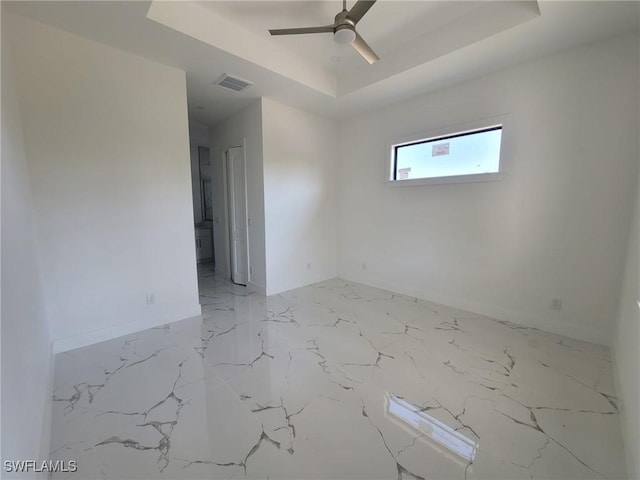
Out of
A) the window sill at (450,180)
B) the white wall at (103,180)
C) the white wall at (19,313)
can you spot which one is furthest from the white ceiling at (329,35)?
the window sill at (450,180)

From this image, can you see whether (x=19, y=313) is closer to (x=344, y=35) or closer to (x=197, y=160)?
(x=344, y=35)

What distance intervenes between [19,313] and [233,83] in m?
2.94

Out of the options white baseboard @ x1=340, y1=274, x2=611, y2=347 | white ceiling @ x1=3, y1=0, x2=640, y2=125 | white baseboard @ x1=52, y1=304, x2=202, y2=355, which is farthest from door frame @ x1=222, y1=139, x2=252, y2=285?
white baseboard @ x1=340, y1=274, x2=611, y2=347

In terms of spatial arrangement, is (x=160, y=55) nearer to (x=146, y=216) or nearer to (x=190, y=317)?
(x=146, y=216)

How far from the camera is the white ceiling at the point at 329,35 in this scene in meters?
2.09

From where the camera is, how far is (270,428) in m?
1.58

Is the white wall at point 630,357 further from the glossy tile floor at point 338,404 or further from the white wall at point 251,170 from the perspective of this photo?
the white wall at point 251,170

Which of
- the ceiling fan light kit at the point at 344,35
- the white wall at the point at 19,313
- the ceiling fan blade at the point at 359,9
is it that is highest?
the ceiling fan blade at the point at 359,9

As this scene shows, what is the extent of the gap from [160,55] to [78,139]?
110 cm

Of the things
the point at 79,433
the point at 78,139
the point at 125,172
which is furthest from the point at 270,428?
the point at 78,139

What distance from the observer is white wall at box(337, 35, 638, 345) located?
2.39 metres

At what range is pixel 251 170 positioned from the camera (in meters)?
4.02

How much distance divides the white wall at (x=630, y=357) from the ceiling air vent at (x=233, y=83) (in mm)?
3878

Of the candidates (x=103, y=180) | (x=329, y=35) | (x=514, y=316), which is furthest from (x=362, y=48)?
(x=514, y=316)
